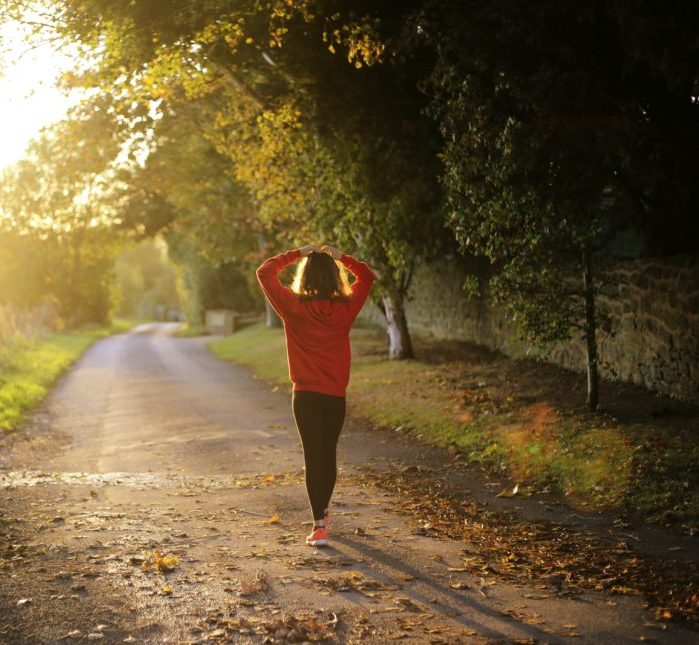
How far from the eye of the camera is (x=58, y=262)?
56.3m

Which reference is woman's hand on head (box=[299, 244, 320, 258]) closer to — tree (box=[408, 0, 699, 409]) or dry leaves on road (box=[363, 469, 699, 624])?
dry leaves on road (box=[363, 469, 699, 624])

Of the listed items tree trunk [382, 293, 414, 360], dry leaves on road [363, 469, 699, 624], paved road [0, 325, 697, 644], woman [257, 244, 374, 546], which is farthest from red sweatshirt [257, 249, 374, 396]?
tree trunk [382, 293, 414, 360]

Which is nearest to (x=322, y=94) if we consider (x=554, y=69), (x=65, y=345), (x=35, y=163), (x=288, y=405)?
(x=288, y=405)

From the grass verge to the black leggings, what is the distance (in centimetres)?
294

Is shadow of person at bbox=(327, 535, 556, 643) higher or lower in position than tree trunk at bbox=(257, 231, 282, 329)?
lower

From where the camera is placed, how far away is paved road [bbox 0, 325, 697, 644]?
5.21 meters

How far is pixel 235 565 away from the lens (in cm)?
652

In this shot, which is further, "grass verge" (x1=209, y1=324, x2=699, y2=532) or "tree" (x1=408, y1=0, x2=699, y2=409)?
"tree" (x1=408, y1=0, x2=699, y2=409)

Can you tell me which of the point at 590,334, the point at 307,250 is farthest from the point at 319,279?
the point at 590,334

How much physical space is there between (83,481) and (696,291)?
24.5ft

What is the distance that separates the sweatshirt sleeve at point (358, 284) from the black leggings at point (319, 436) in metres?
0.68

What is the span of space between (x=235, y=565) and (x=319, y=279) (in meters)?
2.11

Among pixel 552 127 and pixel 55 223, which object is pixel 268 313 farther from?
pixel 552 127

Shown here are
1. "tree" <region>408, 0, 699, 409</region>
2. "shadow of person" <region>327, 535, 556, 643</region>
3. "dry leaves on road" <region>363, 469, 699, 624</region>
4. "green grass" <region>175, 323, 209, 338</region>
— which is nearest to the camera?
"shadow of person" <region>327, 535, 556, 643</region>
